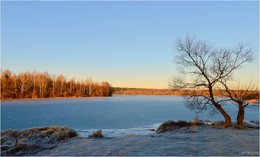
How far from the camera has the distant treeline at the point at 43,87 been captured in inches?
3093

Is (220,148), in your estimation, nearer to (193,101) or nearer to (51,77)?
(193,101)

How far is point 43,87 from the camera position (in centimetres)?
9156

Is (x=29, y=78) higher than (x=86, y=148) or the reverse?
higher

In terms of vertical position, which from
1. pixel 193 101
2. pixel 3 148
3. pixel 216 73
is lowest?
pixel 3 148

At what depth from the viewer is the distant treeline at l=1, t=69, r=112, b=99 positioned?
7856 centimetres

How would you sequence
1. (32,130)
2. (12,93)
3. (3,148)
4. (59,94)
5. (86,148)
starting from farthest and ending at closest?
(59,94) < (12,93) < (32,130) < (3,148) < (86,148)

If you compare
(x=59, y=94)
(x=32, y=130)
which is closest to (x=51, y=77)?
(x=59, y=94)

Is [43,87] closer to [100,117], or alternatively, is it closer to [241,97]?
[100,117]

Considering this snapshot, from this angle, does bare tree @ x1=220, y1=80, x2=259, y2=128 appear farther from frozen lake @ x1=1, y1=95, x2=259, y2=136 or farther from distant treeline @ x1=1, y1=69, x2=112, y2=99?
distant treeline @ x1=1, y1=69, x2=112, y2=99

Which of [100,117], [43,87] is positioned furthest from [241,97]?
[43,87]

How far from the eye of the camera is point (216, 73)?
21062 mm

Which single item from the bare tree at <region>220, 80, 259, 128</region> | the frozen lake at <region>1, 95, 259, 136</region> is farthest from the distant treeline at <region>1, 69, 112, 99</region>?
the bare tree at <region>220, 80, 259, 128</region>

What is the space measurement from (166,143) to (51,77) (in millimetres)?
95074

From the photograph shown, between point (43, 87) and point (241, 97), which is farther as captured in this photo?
point (43, 87)
